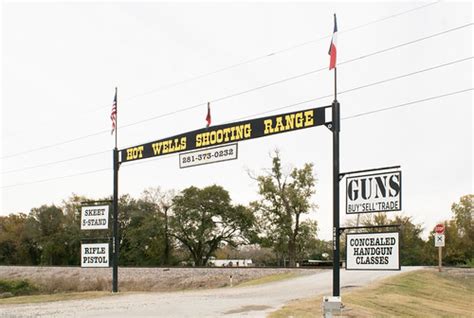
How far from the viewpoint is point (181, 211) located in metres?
62.6

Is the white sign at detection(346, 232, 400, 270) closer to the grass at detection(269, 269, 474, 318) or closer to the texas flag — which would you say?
the grass at detection(269, 269, 474, 318)

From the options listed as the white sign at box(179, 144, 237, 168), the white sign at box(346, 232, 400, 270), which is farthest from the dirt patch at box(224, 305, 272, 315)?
the white sign at box(179, 144, 237, 168)

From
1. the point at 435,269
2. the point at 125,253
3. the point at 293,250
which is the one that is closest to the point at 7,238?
the point at 125,253

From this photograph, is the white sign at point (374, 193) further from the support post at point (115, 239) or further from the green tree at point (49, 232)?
the green tree at point (49, 232)

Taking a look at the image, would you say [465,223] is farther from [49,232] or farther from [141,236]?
[49,232]

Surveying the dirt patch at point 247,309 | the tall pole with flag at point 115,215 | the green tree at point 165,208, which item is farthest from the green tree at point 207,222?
the dirt patch at point 247,309

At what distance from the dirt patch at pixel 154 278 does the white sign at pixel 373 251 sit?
17068 millimetres

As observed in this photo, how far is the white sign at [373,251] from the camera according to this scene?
500 inches

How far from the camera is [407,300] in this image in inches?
766

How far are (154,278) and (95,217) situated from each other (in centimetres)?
1514

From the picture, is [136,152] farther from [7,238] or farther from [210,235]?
[7,238]

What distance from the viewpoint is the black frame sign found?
15600mm

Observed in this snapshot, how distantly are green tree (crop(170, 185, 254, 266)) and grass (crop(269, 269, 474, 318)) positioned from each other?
3285 cm

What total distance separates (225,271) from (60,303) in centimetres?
1555
